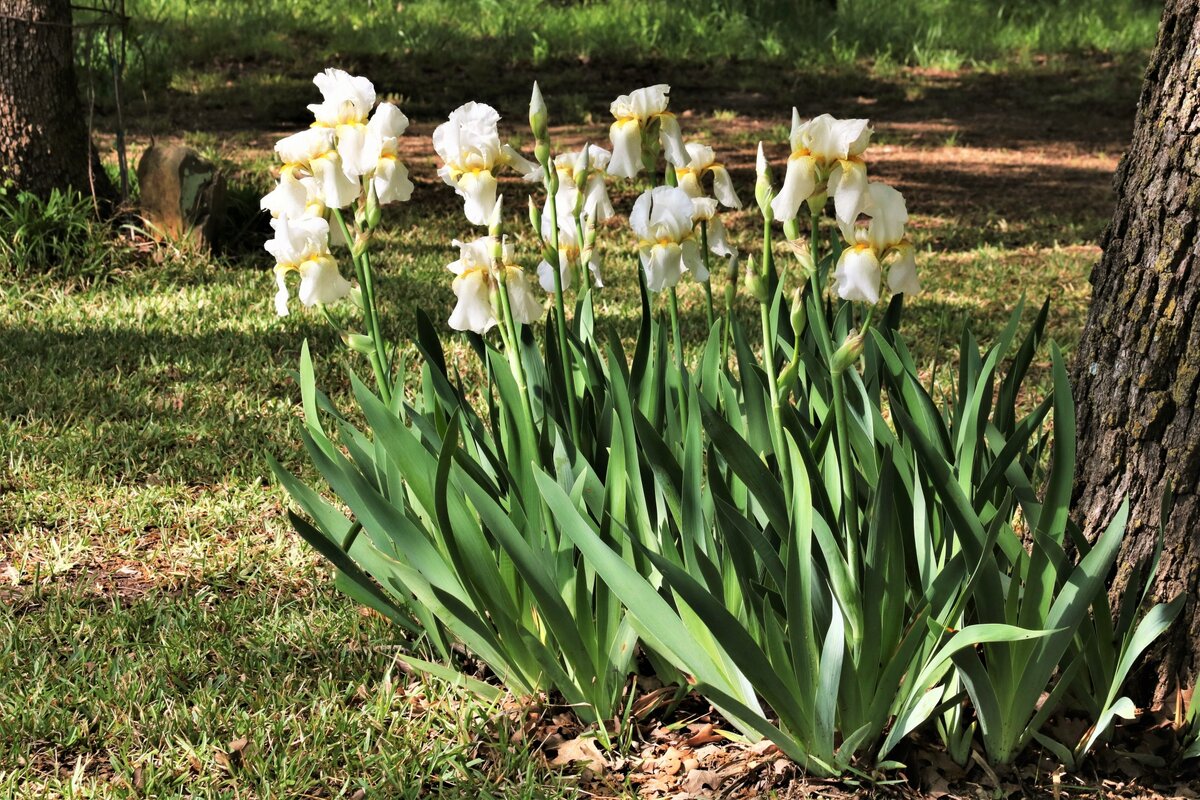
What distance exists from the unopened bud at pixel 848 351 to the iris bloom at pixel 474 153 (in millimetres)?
648

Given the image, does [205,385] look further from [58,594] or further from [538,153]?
[538,153]

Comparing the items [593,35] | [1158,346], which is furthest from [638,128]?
[593,35]

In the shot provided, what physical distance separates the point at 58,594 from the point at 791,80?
8061 millimetres

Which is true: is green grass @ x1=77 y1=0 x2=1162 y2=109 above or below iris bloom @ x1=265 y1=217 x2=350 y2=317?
above

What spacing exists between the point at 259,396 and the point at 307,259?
1737 millimetres

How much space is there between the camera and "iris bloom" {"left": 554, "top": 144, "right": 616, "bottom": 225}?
80.3 inches

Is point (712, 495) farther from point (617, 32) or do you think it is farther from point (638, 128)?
point (617, 32)

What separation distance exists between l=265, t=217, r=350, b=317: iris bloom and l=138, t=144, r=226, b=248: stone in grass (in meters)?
3.22

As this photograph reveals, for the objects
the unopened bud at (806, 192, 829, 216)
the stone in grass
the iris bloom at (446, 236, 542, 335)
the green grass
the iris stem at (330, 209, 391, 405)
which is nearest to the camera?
the unopened bud at (806, 192, 829, 216)

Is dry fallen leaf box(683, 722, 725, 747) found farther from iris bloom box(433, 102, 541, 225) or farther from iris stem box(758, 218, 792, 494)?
iris bloom box(433, 102, 541, 225)

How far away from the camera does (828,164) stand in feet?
5.24

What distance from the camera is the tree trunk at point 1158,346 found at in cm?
180

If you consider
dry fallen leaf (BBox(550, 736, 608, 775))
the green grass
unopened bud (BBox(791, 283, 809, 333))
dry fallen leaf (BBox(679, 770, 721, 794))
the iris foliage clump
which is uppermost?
the green grass

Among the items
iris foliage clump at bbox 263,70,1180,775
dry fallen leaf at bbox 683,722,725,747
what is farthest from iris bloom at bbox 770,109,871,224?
dry fallen leaf at bbox 683,722,725,747
